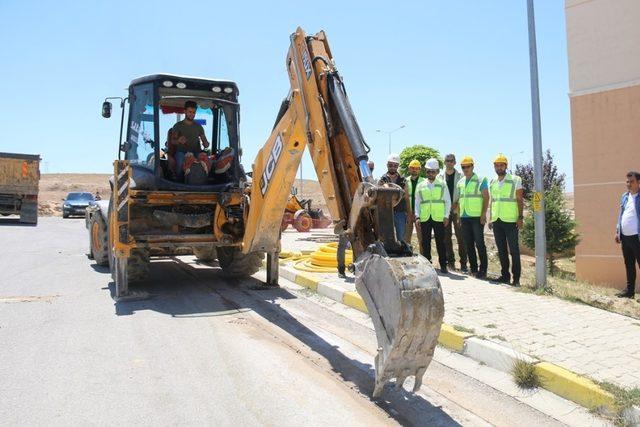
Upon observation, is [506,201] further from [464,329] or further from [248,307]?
[248,307]

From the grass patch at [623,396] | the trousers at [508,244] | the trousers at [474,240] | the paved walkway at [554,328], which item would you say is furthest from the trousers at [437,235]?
the grass patch at [623,396]

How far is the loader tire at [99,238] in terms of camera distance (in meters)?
8.94

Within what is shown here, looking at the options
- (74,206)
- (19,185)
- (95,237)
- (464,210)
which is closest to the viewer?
(464,210)

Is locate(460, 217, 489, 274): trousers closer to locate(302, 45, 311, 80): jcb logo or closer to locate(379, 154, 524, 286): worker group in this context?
locate(379, 154, 524, 286): worker group

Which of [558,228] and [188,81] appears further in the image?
[558,228]

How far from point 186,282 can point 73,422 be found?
4.87 meters

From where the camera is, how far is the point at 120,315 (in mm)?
5949

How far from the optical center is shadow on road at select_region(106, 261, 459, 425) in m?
3.62

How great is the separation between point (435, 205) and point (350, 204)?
14.6 feet

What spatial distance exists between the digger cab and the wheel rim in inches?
94.9

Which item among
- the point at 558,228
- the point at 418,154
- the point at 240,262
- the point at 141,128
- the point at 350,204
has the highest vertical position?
the point at 418,154

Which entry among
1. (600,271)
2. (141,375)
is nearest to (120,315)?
(141,375)

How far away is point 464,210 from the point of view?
26.2 feet

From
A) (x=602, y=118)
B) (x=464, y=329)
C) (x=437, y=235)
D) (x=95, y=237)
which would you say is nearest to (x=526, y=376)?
(x=464, y=329)
